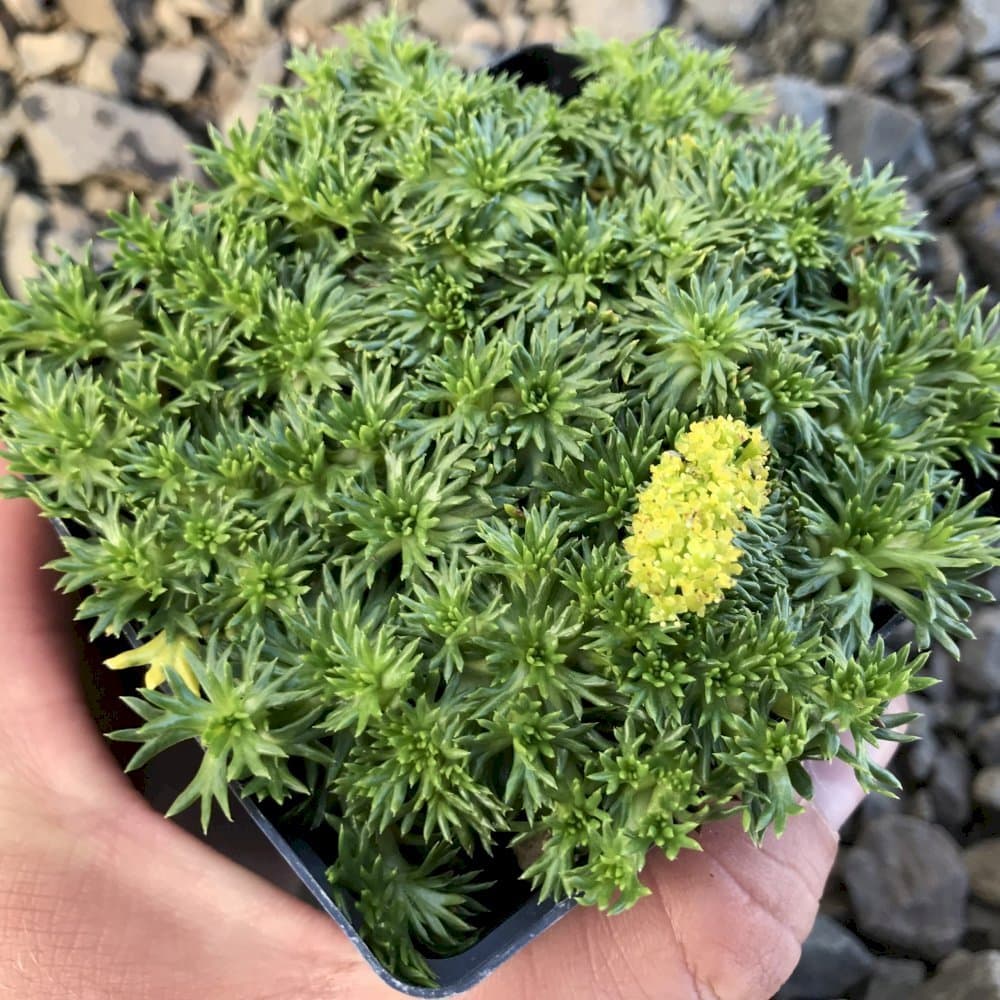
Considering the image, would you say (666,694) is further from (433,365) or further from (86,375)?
(86,375)

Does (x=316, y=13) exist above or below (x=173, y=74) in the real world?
above

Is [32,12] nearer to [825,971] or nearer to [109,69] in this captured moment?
[109,69]

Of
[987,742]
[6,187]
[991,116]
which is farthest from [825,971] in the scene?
[6,187]

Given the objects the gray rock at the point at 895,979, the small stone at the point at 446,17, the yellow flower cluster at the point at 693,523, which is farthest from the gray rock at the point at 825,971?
the small stone at the point at 446,17

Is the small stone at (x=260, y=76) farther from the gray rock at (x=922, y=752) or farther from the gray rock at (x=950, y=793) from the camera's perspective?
the gray rock at (x=950, y=793)

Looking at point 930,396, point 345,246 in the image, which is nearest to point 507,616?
point 345,246

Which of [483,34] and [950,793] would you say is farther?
[483,34]
